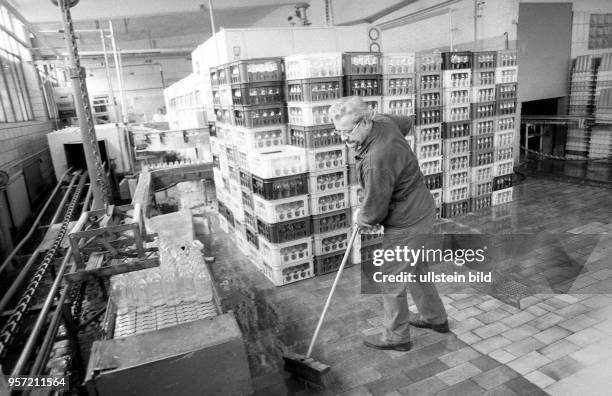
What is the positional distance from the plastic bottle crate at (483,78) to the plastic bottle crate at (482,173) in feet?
5.16

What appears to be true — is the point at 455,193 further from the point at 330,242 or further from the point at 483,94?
the point at 330,242

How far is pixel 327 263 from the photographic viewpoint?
605 cm

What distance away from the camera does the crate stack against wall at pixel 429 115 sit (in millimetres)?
7023

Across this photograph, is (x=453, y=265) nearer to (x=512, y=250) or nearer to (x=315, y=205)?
(x=512, y=250)

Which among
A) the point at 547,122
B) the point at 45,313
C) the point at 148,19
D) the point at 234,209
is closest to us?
the point at 45,313

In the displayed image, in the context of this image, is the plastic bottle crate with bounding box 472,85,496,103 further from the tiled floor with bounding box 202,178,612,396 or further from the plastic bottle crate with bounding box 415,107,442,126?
the tiled floor with bounding box 202,178,612,396

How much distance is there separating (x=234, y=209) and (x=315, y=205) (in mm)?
1960

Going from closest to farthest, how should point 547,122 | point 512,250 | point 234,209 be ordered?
1. point 512,250
2. point 234,209
3. point 547,122

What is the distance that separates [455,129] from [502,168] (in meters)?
1.60

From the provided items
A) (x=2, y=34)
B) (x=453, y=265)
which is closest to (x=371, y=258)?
(x=453, y=265)

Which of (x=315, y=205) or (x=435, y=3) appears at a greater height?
(x=435, y=3)

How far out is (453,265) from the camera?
231 inches

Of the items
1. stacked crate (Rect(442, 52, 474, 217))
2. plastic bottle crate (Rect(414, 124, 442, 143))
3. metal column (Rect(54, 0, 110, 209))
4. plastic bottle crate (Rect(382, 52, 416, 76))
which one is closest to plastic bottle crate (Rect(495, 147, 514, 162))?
stacked crate (Rect(442, 52, 474, 217))

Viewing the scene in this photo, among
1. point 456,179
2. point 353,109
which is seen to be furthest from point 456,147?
point 353,109
